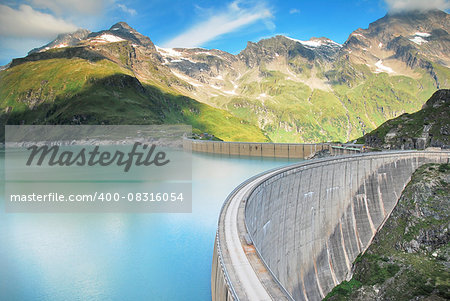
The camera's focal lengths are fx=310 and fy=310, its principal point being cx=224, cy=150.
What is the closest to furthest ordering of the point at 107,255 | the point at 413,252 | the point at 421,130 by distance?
the point at 107,255 → the point at 413,252 → the point at 421,130

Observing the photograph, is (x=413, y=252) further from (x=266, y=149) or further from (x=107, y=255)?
(x=266, y=149)

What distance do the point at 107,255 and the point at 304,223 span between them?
19.6 m

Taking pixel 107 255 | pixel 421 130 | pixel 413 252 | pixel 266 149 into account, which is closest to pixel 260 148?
pixel 266 149

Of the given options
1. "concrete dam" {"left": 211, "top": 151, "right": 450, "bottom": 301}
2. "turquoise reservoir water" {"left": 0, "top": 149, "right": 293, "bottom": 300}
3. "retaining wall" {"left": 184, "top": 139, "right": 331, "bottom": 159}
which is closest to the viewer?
"concrete dam" {"left": 211, "top": 151, "right": 450, "bottom": 301}

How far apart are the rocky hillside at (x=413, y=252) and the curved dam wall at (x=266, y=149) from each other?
26481 mm

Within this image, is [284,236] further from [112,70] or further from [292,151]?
[112,70]

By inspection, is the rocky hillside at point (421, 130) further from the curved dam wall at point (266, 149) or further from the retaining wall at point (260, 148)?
the retaining wall at point (260, 148)

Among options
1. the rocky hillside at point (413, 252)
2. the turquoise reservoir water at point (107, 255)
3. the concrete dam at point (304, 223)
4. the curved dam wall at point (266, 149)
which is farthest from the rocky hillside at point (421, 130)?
the turquoise reservoir water at point (107, 255)

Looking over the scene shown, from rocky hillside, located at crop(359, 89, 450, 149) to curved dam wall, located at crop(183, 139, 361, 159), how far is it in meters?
6.39

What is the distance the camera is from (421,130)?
2362 inches

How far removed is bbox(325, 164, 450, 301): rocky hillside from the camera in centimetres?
2694

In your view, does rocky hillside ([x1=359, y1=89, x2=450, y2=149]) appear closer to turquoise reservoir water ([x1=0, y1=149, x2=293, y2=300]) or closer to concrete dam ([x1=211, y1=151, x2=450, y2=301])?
concrete dam ([x1=211, y1=151, x2=450, y2=301])

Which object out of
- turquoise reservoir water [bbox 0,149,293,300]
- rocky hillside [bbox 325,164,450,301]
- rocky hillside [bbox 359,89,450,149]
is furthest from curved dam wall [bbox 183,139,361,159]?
turquoise reservoir water [bbox 0,149,293,300]

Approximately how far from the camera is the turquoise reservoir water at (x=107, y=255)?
21.0m
